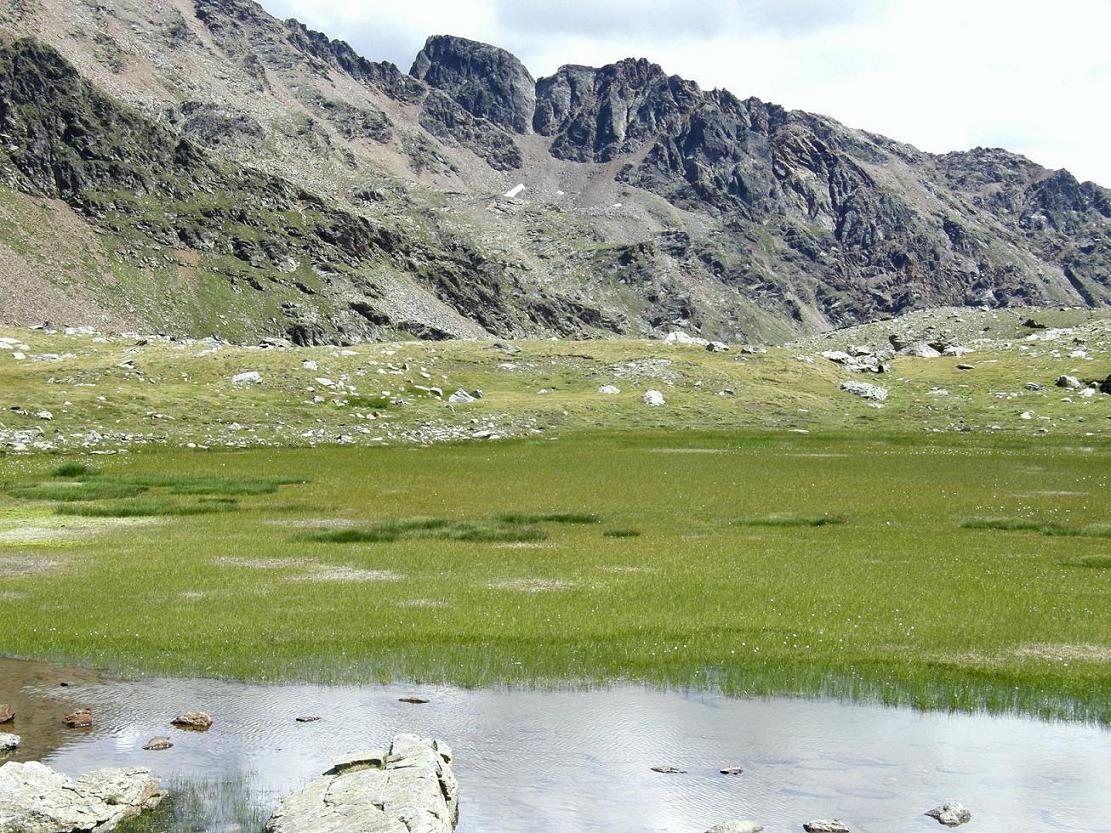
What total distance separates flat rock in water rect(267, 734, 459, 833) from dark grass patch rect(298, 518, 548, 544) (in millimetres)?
23708

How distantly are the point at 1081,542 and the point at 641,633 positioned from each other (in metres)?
22.5

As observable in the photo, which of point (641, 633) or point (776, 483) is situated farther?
point (776, 483)

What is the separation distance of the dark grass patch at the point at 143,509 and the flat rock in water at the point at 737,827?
36.8m

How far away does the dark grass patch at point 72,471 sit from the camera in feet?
186

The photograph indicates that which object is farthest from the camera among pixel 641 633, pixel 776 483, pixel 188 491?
pixel 776 483

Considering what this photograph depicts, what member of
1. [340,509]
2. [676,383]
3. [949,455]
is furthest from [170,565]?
[676,383]

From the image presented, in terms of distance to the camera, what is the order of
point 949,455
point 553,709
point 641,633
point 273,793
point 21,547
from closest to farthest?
point 273,793
point 553,709
point 641,633
point 21,547
point 949,455

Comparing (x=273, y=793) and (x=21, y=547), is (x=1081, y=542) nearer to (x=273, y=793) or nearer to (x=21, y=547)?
(x=273, y=793)

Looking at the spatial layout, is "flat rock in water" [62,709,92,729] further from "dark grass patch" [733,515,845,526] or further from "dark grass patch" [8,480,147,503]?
"dark grass patch" [8,480,147,503]

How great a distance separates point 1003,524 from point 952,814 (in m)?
30.2

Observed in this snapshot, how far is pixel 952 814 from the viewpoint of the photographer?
14.1m

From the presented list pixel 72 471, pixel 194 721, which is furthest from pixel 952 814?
pixel 72 471

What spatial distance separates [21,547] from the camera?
116 ft

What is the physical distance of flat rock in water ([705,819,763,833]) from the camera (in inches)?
525
